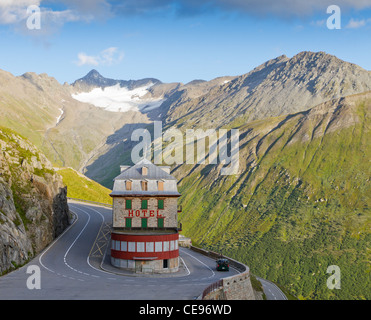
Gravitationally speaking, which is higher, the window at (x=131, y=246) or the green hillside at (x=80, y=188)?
the green hillside at (x=80, y=188)

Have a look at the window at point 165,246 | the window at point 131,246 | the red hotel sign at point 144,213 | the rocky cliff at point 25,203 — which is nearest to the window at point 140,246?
the window at point 131,246

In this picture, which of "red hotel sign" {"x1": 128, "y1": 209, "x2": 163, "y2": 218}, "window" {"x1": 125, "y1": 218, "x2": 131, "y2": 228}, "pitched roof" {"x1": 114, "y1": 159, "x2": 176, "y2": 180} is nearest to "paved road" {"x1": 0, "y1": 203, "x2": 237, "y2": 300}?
"window" {"x1": 125, "y1": 218, "x2": 131, "y2": 228}

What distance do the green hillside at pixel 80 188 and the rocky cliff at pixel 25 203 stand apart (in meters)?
51.2

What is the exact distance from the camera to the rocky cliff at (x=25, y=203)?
60781mm

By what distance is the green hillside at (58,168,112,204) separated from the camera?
147625 mm

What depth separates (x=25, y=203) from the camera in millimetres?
73062

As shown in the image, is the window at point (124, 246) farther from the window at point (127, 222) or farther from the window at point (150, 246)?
the window at point (127, 222)

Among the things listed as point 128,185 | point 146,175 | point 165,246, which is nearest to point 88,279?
point 165,246

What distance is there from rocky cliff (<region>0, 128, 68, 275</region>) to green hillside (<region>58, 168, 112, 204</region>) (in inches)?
2016

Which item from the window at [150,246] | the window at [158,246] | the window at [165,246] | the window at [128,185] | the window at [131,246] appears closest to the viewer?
the window at [131,246]

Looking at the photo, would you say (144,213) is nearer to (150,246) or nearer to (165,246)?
(150,246)

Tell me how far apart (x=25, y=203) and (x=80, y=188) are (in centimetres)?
7864

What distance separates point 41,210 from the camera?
76.9 meters
